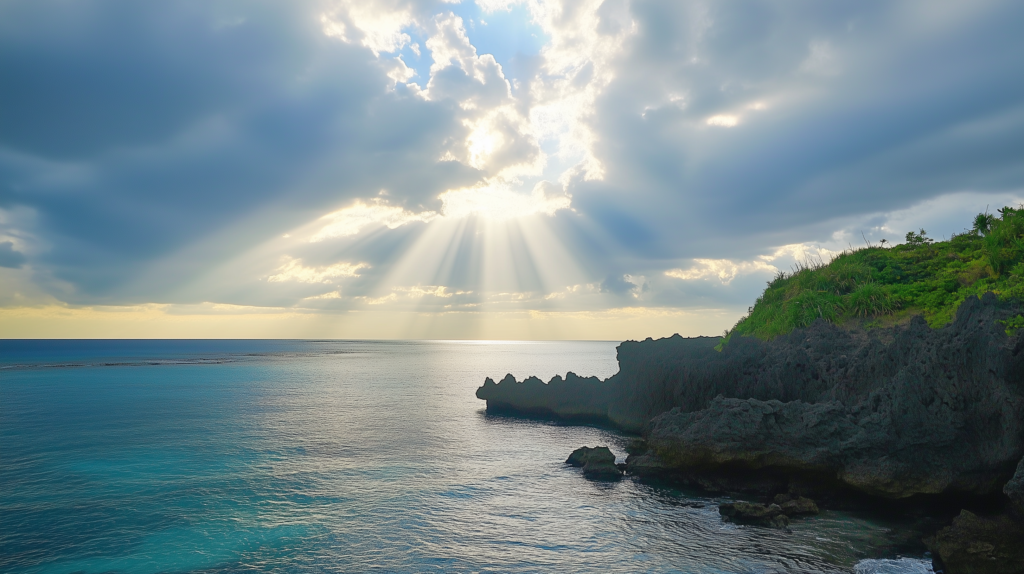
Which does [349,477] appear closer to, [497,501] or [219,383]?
[497,501]

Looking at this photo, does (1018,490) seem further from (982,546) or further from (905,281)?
(905,281)

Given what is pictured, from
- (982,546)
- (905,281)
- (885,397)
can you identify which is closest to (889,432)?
(885,397)

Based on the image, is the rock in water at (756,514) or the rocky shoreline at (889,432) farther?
the rock in water at (756,514)

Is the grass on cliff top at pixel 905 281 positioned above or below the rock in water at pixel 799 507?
above

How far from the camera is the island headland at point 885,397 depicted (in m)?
15.9

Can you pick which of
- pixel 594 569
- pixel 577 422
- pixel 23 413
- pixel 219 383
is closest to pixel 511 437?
pixel 577 422

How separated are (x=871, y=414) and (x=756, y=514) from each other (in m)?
6.02

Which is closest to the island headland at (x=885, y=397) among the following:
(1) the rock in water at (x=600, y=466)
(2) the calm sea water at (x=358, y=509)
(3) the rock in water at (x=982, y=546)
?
(3) the rock in water at (x=982, y=546)

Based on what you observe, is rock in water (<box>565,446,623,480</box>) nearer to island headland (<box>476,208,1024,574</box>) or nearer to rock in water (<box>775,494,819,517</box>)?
island headland (<box>476,208,1024,574</box>)

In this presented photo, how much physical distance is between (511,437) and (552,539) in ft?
63.1

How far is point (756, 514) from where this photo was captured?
668 inches

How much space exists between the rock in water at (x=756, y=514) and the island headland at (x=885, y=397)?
2.92 meters

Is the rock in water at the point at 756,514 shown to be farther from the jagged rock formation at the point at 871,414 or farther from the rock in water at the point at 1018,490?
the rock in water at the point at 1018,490

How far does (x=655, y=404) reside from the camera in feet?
113
